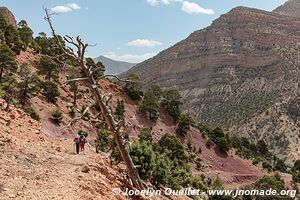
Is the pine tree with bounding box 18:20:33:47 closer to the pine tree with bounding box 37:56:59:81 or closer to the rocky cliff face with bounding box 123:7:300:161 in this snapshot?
the pine tree with bounding box 37:56:59:81

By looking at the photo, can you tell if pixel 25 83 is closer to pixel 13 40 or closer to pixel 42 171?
pixel 13 40

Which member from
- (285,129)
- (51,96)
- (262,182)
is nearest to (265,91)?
(285,129)

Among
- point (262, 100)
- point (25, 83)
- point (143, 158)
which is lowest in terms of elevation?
point (143, 158)

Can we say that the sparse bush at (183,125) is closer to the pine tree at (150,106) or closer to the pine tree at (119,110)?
the pine tree at (150,106)

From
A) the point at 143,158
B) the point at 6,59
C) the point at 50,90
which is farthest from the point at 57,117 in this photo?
the point at 143,158

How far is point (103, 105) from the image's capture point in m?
16.0

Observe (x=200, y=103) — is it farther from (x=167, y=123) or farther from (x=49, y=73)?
(x=49, y=73)

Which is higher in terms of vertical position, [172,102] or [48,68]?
[48,68]

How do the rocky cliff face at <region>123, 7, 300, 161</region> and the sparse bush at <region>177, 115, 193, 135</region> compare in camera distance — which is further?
the rocky cliff face at <region>123, 7, 300, 161</region>

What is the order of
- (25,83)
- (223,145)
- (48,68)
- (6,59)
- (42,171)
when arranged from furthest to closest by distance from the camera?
(223,145) < (48,68) < (6,59) < (25,83) < (42,171)

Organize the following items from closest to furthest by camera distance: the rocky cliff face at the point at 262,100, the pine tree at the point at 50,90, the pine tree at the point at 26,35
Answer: the pine tree at the point at 50,90, the pine tree at the point at 26,35, the rocky cliff face at the point at 262,100

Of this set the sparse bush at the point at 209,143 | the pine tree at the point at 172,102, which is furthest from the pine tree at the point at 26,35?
the sparse bush at the point at 209,143

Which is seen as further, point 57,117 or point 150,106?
point 150,106

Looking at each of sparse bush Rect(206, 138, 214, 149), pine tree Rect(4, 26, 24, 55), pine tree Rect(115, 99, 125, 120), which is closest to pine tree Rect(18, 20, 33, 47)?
pine tree Rect(4, 26, 24, 55)
